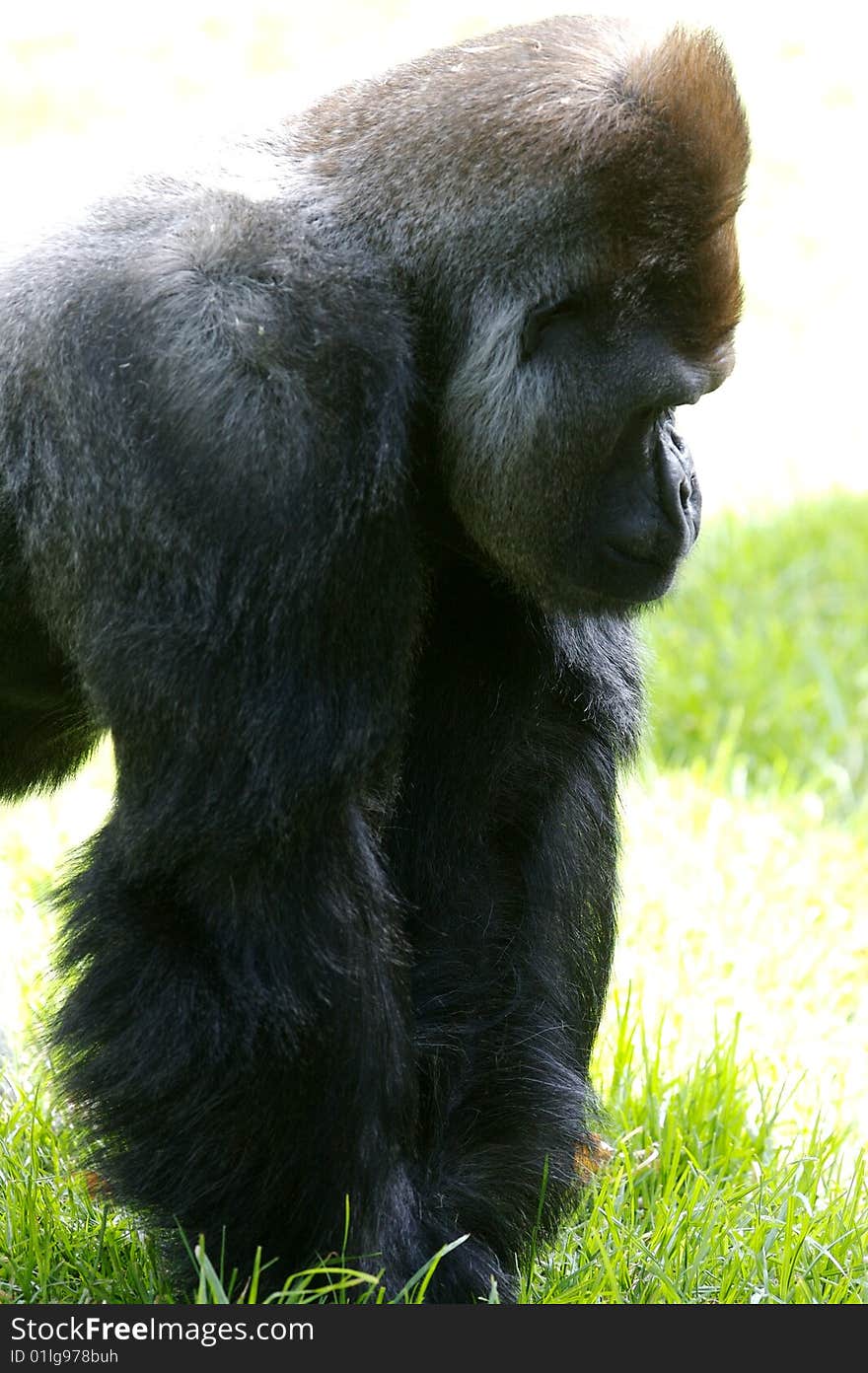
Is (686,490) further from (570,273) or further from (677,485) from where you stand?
(570,273)

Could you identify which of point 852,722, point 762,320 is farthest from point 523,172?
point 762,320

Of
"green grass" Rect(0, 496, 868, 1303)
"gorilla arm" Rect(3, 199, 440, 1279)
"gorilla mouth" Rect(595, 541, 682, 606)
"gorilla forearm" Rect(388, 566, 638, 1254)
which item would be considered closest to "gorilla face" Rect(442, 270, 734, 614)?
"gorilla mouth" Rect(595, 541, 682, 606)

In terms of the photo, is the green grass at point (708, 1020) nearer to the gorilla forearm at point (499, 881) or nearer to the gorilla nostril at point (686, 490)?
the gorilla forearm at point (499, 881)

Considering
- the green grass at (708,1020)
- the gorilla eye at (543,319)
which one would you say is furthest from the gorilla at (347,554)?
the green grass at (708,1020)

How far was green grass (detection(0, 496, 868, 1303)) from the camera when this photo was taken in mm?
3012

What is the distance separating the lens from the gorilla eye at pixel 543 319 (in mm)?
2885

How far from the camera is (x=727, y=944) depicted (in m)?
4.50

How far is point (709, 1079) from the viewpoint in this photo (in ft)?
12.3

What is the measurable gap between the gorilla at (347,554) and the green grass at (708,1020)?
0.23m

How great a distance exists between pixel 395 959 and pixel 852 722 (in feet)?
12.5

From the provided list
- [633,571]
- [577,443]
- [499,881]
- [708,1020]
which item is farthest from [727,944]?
[577,443]

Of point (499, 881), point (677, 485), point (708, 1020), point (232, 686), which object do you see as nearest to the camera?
point (232, 686)

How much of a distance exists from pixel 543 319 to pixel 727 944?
212 cm

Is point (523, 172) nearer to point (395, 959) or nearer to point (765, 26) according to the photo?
point (395, 959)
